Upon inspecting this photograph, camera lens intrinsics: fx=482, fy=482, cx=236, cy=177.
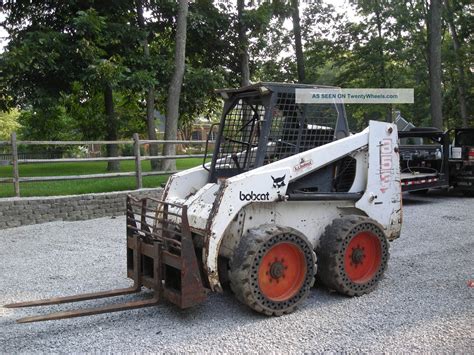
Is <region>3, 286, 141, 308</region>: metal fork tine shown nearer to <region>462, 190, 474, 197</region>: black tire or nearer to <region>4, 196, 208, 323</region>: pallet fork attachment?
<region>4, 196, 208, 323</region>: pallet fork attachment

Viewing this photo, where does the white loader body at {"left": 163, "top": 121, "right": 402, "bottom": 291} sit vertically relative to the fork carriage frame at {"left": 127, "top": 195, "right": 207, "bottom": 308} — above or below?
above

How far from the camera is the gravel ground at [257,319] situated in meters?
4.11

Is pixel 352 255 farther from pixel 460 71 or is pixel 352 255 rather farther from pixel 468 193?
pixel 460 71

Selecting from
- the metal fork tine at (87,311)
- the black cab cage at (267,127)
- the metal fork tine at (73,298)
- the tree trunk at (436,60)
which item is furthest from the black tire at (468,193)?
the metal fork tine at (87,311)

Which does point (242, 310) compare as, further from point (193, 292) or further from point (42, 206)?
point (42, 206)

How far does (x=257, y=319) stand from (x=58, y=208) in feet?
23.4

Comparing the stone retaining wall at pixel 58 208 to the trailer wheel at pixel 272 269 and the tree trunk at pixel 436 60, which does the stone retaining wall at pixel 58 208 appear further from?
the tree trunk at pixel 436 60

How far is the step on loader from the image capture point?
15.0ft

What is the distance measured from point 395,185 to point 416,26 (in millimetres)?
21637

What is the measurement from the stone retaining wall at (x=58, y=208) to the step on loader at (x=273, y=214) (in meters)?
5.52

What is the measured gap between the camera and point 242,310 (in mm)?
4934

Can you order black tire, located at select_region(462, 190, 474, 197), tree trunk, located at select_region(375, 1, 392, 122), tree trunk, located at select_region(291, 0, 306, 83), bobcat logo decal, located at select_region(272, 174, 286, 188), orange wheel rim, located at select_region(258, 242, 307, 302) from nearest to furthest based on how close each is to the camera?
orange wheel rim, located at select_region(258, 242, 307, 302) → bobcat logo decal, located at select_region(272, 174, 286, 188) → black tire, located at select_region(462, 190, 474, 197) → tree trunk, located at select_region(291, 0, 306, 83) → tree trunk, located at select_region(375, 1, 392, 122)

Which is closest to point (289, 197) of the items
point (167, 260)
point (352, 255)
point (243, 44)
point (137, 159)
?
point (352, 255)
